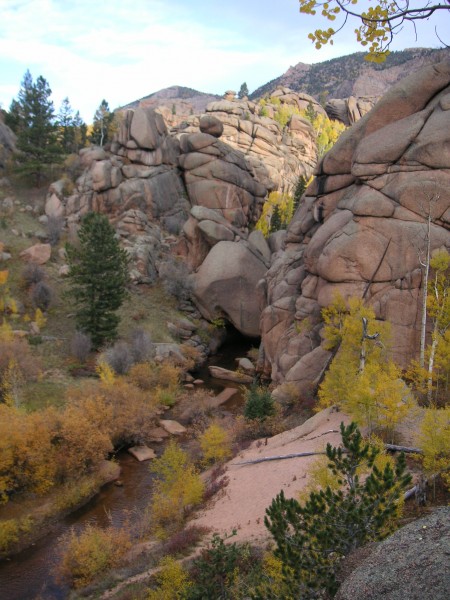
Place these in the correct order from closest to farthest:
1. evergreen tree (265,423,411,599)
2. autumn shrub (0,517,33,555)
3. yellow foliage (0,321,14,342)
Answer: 1. evergreen tree (265,423,411,599)
2. autumn shrub (0,517,33,555)
3. yellow foliage (0,321,14,342)

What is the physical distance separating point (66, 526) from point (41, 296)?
22603 mm

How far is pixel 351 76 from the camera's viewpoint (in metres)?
170

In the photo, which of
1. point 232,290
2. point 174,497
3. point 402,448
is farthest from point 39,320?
point 402,448

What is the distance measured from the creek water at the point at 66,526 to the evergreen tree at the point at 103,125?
46.9 meters

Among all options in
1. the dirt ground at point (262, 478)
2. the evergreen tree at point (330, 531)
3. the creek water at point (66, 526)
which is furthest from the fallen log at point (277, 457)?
Answer: the evergreen tree at point (330, 531)

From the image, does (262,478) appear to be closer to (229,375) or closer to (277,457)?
(277,457)

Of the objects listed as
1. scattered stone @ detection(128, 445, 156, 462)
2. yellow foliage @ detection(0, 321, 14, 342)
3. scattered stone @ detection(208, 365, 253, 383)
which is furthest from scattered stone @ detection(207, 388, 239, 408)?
yellow foliage @ detection(0, 321, 14, 342)

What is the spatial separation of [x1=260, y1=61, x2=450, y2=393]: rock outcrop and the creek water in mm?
11402

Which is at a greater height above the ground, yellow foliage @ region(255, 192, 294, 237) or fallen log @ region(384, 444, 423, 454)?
yellow foliage @ region(255, 192, 294, 237)

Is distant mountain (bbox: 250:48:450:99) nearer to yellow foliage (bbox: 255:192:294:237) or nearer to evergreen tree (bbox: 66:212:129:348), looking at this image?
yellow foliage (bbox: 255:192:294:237)

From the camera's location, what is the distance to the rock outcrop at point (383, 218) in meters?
26.3

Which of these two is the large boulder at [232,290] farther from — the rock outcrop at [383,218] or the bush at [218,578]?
the bush at [218,578]

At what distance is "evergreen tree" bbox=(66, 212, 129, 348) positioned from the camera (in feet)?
112

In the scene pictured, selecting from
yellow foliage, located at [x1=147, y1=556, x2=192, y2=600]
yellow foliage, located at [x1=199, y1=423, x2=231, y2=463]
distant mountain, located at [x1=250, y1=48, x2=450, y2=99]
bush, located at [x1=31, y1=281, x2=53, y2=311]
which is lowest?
yellow foliage, located at [x1=199, y1=423, x2=231, y2=463]
